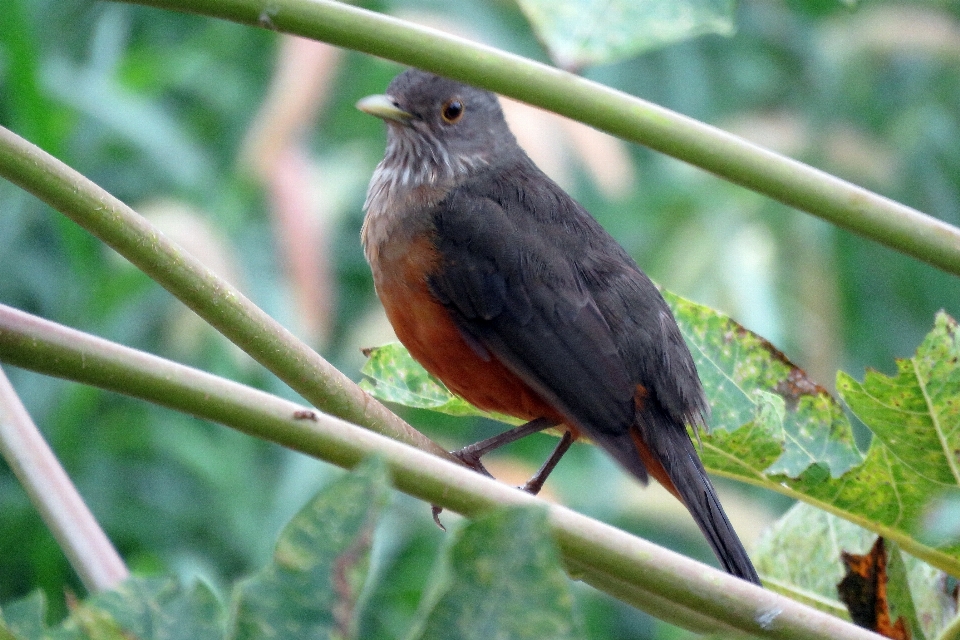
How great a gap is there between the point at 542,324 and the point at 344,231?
166 inches

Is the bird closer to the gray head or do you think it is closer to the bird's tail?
the bird's tail

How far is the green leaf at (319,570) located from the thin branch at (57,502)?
0.54 ft

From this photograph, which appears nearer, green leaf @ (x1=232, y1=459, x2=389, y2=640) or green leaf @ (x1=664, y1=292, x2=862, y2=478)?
green leaf @ (x1=232, y1=459, x2=389, y2=640)

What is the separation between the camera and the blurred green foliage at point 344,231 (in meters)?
5.24

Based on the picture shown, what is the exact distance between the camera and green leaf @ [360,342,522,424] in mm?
2342

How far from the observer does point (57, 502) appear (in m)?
1.20

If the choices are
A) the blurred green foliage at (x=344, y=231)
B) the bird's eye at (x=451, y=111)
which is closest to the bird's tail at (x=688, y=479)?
the bird's eye at (x=451, y=111)

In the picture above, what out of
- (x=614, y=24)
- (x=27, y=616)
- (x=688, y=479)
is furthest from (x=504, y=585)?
(x=688, y=479)

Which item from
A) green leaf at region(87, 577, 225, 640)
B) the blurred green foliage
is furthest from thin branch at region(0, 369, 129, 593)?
the blurred green foliage

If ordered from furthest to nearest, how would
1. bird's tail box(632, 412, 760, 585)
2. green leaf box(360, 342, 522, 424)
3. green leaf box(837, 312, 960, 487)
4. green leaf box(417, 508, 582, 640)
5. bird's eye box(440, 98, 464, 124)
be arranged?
bird's eye box(440, 98, 464, 124) < bird's tail box(632, 412, 760, 585) < green leaf box(360, 342, 522, 424) < green leaf box(837, 312, 960, 487) < green leaf box(417, 508, 582, 640)

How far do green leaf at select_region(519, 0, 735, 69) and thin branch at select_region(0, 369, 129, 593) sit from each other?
0.72 metres

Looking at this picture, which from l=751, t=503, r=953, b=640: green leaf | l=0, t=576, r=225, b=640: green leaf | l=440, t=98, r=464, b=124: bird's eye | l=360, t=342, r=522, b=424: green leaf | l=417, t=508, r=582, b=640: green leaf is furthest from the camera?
l=440, t=98, r=464, b=124: bird's eye

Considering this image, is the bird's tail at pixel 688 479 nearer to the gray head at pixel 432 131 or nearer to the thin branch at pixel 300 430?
the gray head at pixel 432 131

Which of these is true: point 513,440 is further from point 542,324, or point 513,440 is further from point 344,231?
point 344,231
